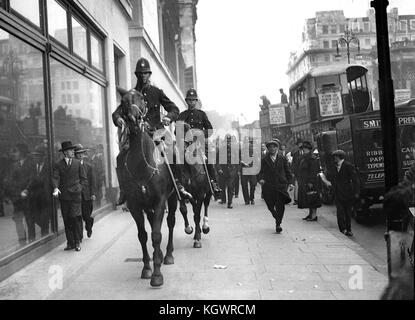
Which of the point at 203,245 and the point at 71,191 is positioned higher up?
the point at 71,191

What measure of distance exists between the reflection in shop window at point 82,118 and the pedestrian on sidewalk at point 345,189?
5638 mm

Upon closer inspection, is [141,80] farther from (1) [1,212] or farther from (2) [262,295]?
(2) [262,295]

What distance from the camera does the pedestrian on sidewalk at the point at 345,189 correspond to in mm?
9391

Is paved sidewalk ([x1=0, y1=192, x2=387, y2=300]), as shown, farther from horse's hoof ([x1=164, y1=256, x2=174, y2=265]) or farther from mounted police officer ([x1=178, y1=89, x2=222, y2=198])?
mounted police officer ([x1=178, y1=89, x2=222, y2=198])

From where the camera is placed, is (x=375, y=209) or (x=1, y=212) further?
(x=375, y=209)

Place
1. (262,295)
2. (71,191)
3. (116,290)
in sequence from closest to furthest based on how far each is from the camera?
(262,295) → (116,290) → (71,191)

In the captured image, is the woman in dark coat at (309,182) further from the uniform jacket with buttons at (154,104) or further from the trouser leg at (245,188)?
the uniform jacket with buttons at (154,104)

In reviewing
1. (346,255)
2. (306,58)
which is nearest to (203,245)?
(346,255)

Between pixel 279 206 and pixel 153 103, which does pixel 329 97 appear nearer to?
pixel 279 206

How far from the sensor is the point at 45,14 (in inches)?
336

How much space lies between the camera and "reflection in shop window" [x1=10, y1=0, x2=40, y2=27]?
283 inches

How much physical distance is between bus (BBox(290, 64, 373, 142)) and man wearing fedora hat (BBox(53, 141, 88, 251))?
11.8 meters

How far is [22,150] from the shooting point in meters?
7.40

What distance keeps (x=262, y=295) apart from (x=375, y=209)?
8.55 meters
